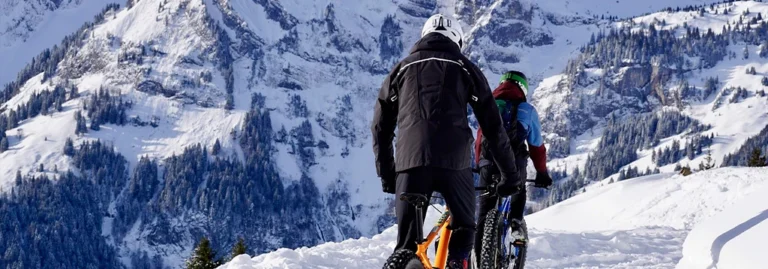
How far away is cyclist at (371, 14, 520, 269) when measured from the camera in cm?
689

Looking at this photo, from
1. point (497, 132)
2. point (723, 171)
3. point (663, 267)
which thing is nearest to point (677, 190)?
point (723, 171)

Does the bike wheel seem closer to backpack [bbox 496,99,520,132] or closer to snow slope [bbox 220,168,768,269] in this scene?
backpack [bbox 496,99,520,132]

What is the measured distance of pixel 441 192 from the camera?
7133 mm

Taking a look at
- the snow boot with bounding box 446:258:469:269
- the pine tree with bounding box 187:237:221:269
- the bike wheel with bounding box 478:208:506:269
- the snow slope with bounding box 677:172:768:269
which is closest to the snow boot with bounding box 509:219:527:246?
the bike wheel with bounding box 478:208:506:269

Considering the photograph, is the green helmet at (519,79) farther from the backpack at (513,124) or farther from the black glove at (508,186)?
the black glove at (508,186)

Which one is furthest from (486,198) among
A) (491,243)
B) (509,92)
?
(509,92)

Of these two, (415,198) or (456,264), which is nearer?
(415,198)

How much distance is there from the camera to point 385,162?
24.4 ft

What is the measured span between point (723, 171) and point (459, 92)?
99.7 ft

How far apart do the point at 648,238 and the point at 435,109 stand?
38.4ft

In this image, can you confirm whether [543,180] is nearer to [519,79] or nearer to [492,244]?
[519,79]

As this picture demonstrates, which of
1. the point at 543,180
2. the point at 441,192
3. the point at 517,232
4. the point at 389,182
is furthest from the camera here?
the point at 517,232

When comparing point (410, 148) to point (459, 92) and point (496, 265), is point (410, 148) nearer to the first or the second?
point (459, 92)

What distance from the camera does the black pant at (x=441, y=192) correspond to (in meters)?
6.97
